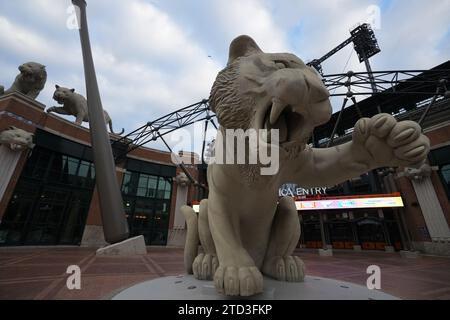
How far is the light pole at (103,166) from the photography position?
587 centimetres

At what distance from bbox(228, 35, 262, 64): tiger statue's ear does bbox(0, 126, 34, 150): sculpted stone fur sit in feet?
33.1

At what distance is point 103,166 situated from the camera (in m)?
5.88

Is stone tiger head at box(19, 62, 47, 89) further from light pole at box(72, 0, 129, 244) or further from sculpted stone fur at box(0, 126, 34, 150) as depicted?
light pole at box(72, 0, 129, 244)

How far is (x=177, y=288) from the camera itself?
1187 mm

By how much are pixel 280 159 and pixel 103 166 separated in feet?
20.0

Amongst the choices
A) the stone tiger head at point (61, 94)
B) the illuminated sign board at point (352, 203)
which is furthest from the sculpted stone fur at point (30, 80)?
the illuminated sign board at point (352, 203)

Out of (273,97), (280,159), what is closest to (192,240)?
(280,159)

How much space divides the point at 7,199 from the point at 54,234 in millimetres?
2251

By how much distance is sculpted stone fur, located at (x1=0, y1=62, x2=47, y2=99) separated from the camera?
8.73 meters

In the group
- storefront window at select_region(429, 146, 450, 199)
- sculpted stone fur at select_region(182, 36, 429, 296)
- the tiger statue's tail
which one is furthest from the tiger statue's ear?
storefront window at select_region(429, 146, 450, 199)

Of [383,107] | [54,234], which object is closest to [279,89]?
[54,234]

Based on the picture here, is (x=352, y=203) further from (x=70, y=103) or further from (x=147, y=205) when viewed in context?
(x=70, y=103)

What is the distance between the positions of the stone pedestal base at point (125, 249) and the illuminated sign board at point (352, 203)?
26.9ft

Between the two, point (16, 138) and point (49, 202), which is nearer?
point (16, 138)
